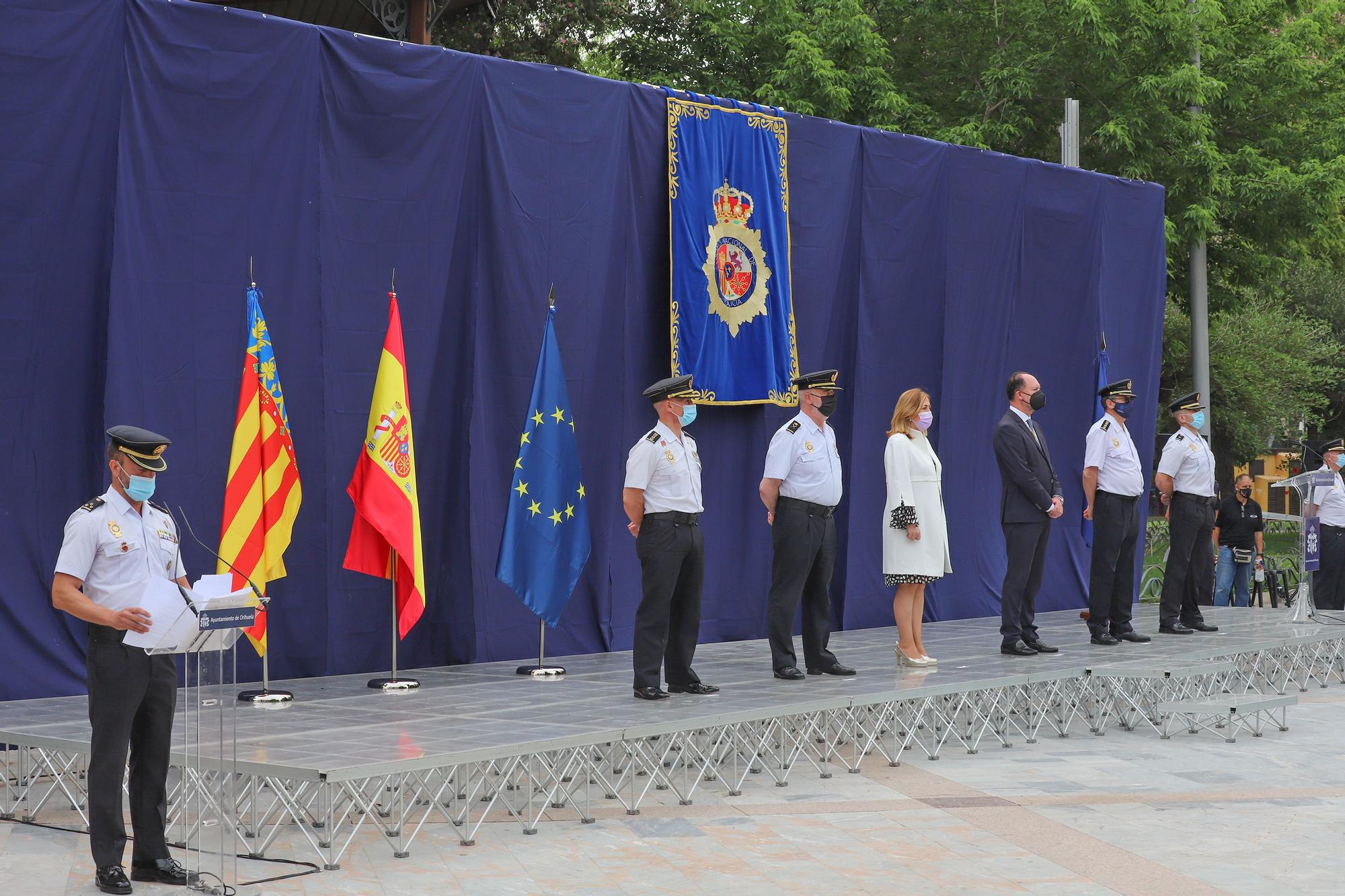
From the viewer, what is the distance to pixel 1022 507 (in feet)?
27.9

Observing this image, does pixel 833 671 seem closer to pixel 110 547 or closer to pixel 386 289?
pixel 386 289

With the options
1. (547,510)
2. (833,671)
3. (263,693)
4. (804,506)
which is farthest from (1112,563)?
(263,693)

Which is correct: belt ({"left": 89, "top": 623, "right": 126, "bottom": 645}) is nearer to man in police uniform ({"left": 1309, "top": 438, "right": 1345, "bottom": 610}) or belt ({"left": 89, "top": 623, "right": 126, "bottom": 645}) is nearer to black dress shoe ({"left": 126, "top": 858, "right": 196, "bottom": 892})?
black dress shoe ({"left": 126, "top": 858, "right": 196, "bottom": 892})

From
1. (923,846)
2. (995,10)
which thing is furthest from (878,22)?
(923,846)

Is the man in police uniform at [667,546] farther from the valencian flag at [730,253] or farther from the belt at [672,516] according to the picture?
the valencian flag at [730,253]

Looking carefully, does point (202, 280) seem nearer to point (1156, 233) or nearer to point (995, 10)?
point (1156, 233)

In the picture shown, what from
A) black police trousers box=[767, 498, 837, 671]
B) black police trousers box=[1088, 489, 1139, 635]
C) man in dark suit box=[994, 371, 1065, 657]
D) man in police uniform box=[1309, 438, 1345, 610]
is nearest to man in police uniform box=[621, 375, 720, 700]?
black police trousers box=[767, 498, 837, 671]

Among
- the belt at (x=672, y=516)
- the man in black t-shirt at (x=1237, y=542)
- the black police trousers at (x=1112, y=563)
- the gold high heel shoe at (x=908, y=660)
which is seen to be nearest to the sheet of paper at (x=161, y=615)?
the belt at (x=672, y=516)

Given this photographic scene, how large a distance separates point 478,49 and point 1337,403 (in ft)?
55.3

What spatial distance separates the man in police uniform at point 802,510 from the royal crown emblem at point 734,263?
5.83ft

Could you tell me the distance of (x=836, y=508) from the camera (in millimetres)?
10328

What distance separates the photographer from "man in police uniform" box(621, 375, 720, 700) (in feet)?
22.2

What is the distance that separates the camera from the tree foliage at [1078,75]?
15.0m

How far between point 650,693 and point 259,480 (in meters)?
1.98
